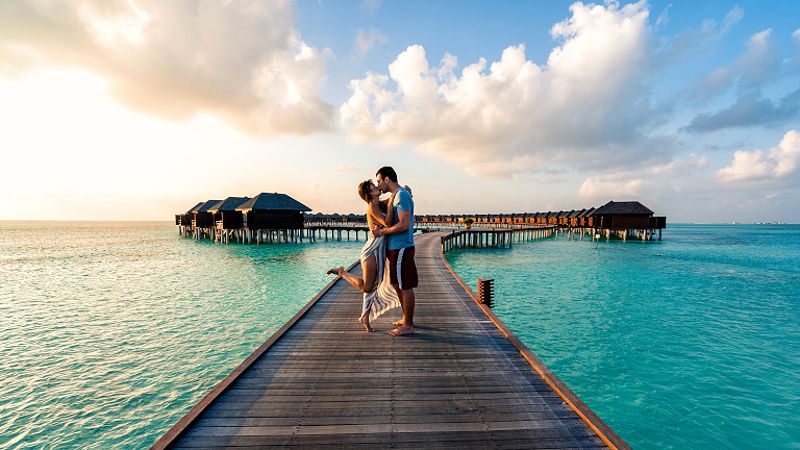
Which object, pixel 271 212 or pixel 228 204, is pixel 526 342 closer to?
pixel 271 212

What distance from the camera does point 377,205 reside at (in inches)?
184

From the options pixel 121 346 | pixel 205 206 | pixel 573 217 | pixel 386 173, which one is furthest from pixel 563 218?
pixel 121 346

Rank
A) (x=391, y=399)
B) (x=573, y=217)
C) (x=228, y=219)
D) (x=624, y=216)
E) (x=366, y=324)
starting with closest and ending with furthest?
(x=391, y=399) < (x=366, y=324) < (x=228, y=219) < (x=624, y=216) < (x=573, y=217)

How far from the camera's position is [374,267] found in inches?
190

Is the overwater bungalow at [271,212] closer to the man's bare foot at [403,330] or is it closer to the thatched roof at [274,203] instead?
the thatched roof at [274,203]

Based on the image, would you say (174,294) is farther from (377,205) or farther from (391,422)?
(391,422)

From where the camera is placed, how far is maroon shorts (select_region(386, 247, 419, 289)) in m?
4.68

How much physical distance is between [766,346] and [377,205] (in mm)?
11246

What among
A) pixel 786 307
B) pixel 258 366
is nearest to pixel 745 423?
pixel 258 366

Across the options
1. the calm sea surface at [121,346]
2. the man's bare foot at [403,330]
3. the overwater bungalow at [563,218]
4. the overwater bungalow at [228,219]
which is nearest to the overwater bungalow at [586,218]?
the overwater bungalow at [563,218]

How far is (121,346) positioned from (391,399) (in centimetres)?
859

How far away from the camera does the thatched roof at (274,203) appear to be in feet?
122

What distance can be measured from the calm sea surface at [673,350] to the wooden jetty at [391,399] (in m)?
2.91

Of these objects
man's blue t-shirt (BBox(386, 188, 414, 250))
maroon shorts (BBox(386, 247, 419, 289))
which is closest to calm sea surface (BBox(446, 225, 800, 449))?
maroon shorts (BBox(386, 247, 419, 289))
